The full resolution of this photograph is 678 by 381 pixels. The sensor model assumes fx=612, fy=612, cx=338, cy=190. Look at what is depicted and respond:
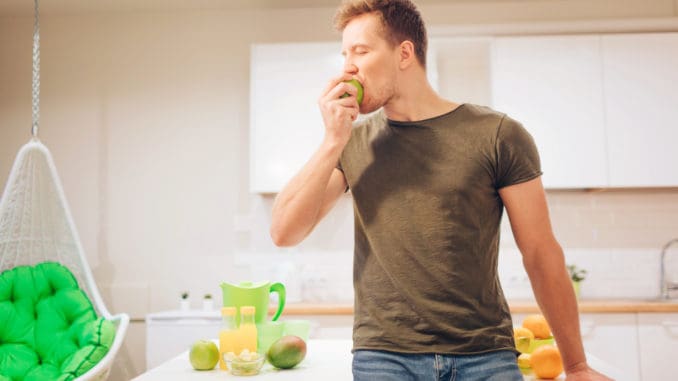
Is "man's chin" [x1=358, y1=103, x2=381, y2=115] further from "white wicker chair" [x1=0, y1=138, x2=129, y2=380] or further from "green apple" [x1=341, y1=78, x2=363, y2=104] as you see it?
"white wicker chair" [x1=0, y1=138, x2=129, y2=380]

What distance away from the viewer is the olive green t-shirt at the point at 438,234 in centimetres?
108

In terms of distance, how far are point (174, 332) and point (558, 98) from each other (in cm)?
252

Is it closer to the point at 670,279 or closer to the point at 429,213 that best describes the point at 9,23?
the point at 429,213

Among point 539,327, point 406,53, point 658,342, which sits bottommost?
point 658,342

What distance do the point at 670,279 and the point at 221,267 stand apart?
2.80m

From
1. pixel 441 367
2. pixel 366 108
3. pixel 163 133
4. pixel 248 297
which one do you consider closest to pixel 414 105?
pixel 366 108

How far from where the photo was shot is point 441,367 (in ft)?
3.45

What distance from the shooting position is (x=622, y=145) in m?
3.48

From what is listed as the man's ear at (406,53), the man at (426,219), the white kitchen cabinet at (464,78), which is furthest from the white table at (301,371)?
the white kitchen cabinet at (464,78)

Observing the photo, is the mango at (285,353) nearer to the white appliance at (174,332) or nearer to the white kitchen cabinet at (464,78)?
the white appliance at (174,332)

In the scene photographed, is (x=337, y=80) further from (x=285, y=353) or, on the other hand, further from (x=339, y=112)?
(x=285, y=353)

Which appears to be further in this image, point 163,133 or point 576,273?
point 163,133

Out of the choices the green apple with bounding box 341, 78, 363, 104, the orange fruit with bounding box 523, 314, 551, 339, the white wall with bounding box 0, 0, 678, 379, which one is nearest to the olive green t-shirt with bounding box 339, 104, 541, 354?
the green apple with bounding box 341, 78, 363, 104

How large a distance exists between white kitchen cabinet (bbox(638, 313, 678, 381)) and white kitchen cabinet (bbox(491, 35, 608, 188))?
80 centimetres
